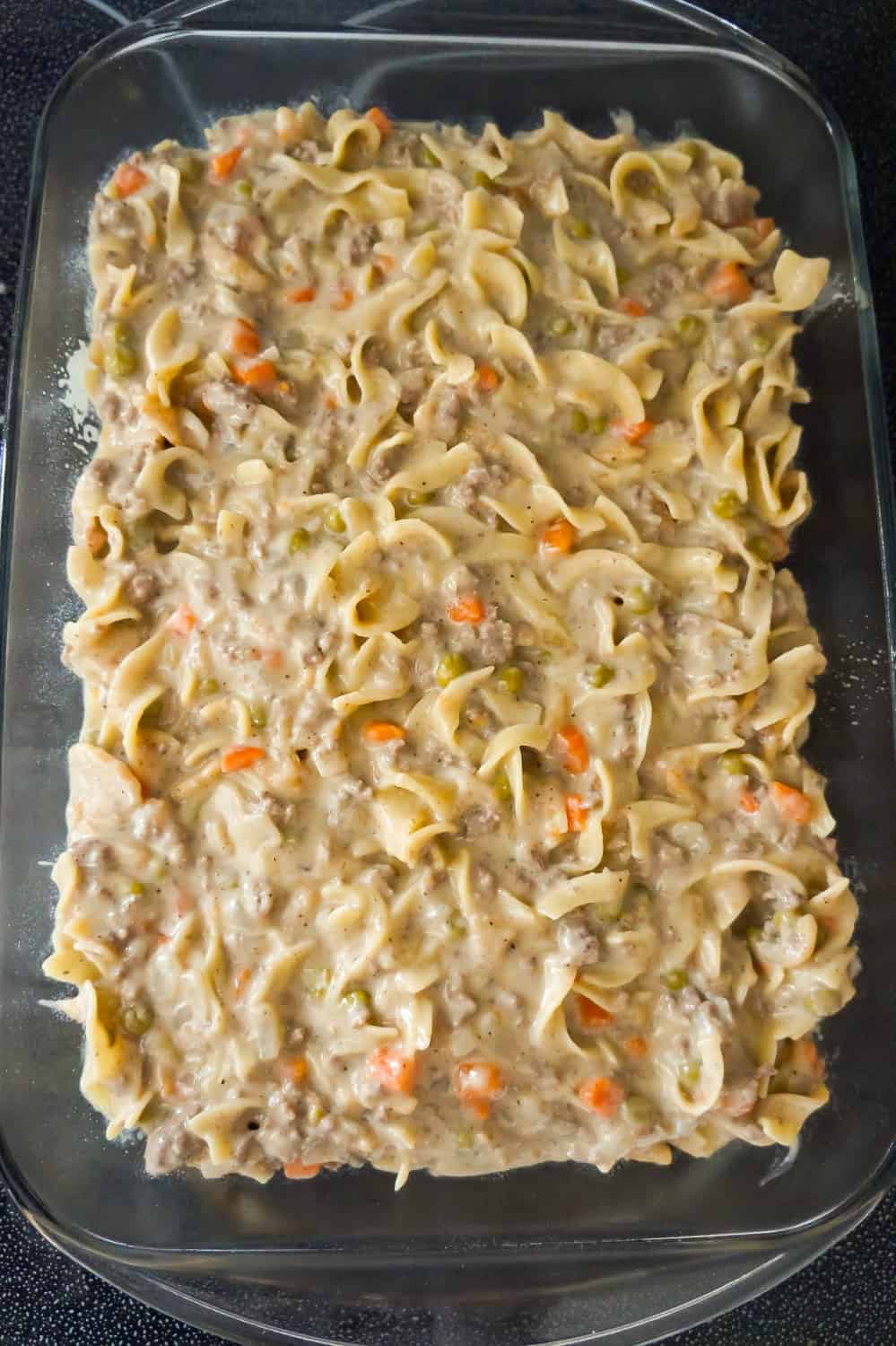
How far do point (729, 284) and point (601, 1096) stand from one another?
2.23 meters

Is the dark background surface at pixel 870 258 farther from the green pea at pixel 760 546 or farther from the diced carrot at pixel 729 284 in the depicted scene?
the green pea at pixel 760 546

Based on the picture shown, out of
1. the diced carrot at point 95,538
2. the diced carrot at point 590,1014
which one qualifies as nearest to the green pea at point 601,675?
the diced carrot at point 590,1014

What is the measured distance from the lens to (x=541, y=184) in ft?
11.6

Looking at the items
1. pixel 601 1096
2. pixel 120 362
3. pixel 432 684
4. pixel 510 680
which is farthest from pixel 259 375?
pixel 601 1096

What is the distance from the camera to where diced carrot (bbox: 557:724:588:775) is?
324cm

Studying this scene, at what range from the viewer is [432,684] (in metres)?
3.26

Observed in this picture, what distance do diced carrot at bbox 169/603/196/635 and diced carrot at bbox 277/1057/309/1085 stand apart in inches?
44.3

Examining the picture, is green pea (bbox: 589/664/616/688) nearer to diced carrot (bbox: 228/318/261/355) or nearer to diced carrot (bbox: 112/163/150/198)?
diced carrot (bbox: 228/318/261/355)

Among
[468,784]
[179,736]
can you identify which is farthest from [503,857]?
[179,736]

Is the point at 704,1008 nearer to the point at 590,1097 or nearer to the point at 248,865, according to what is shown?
the point at 590,1097

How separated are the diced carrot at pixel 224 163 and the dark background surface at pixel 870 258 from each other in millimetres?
905

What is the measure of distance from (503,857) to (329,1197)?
1.01 m

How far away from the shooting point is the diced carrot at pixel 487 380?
336 cm

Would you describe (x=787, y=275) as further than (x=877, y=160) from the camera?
No
